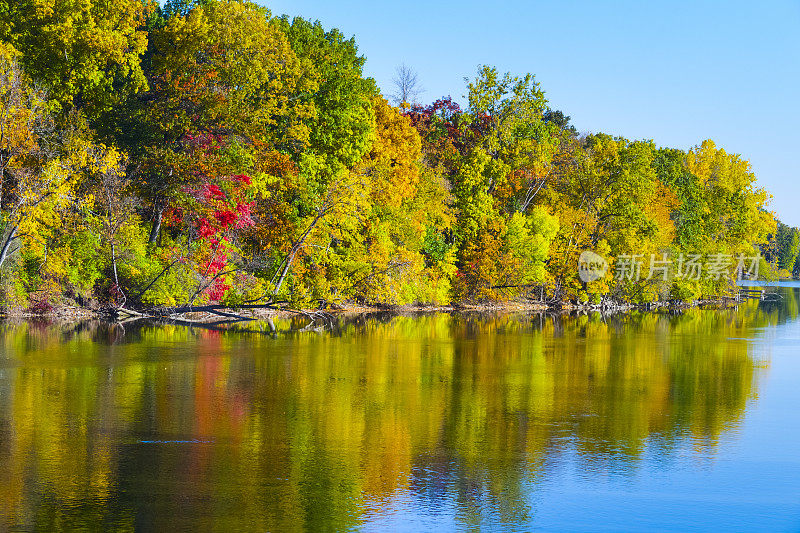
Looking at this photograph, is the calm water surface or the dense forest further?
the dense forest

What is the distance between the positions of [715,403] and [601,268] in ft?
143

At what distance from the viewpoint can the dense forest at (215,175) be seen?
39406 mm

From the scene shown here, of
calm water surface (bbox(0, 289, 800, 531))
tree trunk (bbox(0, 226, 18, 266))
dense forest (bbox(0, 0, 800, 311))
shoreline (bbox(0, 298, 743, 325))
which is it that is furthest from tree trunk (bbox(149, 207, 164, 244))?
calm water surface (bbox(0, 289, 800, 531))

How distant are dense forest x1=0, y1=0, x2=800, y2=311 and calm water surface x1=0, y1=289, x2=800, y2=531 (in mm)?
11836

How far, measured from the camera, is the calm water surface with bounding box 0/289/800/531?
1081cm

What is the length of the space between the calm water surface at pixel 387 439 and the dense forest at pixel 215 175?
38.8 ft

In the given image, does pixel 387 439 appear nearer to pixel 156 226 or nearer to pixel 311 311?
pixel 311 311

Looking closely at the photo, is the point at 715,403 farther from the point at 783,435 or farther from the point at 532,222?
the point at 532,222

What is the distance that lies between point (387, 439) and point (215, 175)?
2976 centimetres

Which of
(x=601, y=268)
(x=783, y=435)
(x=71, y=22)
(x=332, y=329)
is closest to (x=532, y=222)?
(x=601, y=268)

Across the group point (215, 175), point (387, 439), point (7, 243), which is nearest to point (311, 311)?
point (215, 175)

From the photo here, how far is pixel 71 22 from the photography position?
40.0 metres

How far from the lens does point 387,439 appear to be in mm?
14891

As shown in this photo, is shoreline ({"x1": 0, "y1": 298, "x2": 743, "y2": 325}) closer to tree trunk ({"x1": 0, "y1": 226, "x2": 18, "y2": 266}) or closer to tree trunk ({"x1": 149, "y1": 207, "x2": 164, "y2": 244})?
tree trunk ({"x1": 0, "y1": 226, "x2": 18, "y2": 266})
